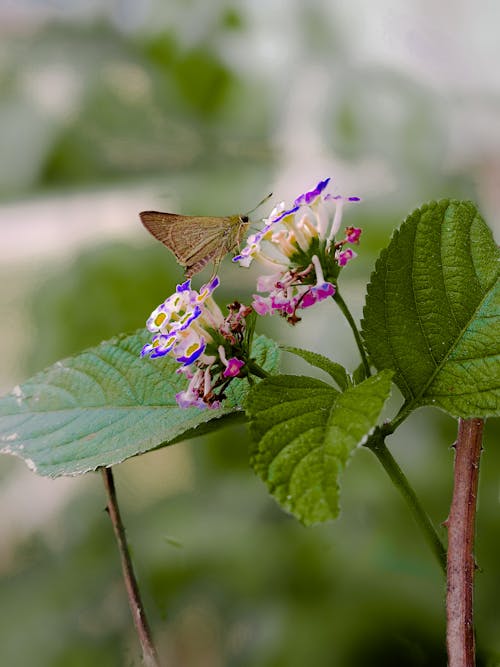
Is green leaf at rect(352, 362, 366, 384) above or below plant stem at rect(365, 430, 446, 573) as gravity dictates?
above

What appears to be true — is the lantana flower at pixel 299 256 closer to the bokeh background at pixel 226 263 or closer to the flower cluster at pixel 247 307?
the flower cluster at pixel 247 307

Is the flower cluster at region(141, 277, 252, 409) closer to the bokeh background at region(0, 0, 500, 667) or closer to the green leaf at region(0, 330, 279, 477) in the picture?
the green leaf at region(0, 330, 279, 477)

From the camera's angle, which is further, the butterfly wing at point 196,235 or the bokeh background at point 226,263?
the bokeh background at point 226,263

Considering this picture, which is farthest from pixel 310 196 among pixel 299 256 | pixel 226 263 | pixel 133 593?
pixel 226 263

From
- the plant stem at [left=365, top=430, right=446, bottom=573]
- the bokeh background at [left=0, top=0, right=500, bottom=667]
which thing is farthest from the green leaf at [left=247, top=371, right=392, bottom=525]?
the bokeh background at [left=0, top=0, right=500, bottom=667]

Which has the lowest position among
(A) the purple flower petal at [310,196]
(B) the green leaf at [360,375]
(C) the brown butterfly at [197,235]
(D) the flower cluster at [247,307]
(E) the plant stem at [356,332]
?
(B) the green leaf at [360,375]

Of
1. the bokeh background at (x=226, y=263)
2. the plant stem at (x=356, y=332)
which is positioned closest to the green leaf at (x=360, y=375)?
the plant stem at (x=356, y=332)

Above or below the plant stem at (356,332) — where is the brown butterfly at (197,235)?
above

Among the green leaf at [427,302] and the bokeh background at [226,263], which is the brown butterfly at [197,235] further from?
the bokeh background at [226,263]
